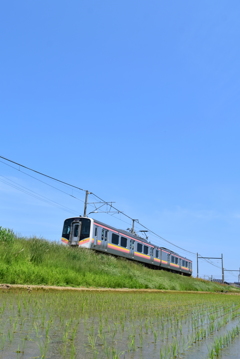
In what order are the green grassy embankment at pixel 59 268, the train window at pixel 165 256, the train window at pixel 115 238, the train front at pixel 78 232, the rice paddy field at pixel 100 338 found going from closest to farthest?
the rice paddy field at pixel 100 338
the green grassy embankment at pixel 59 268
the train front at pixel 78 232
the train window at pixel 115 238
the train window at pixel 165 256

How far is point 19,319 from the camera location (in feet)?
14.1

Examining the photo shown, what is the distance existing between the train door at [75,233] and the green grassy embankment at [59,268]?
3.61 metres

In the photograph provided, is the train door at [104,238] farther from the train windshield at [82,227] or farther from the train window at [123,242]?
the train window at [123,242]

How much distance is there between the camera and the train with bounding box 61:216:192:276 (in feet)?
73.4

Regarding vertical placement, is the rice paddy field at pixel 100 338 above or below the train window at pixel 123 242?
below

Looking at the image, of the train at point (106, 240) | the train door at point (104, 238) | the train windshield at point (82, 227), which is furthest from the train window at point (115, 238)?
the train windshield at point (82, 227)

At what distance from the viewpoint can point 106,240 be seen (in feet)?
78.0

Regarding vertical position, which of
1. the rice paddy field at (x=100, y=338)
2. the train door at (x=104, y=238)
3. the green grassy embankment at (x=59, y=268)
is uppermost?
the train door at (x=104, y=238)

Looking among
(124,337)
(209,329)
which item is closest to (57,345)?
(124,337)

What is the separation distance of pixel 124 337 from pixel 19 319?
1.54m

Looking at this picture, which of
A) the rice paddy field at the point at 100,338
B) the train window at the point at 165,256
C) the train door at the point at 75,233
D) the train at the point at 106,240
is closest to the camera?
the rice paddy field at the point at 100,338

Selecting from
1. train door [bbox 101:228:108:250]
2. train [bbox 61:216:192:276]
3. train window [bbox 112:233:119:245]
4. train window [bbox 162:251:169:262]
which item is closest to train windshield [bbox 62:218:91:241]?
train [bbox 61:216:192:276]

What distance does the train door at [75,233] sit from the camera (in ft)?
74.8

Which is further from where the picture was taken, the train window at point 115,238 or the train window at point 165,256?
the train window at point 165,256
